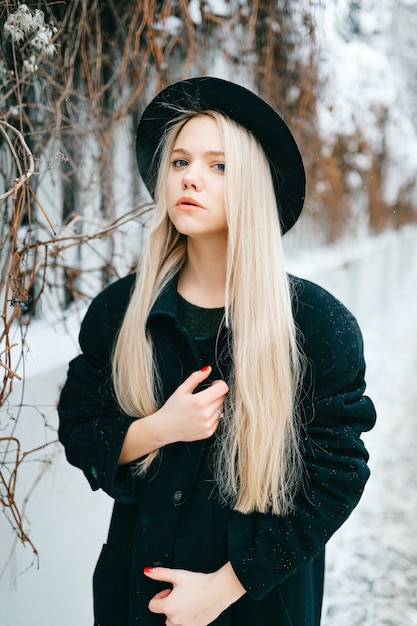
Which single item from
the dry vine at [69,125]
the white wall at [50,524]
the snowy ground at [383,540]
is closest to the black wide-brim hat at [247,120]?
the dry vine at [69,125]

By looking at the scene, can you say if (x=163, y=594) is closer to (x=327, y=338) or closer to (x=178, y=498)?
(x=178, y=498)

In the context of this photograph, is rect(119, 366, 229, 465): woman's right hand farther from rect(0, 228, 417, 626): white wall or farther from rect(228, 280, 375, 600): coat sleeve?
rect(0, 228, 417, 626): white wall

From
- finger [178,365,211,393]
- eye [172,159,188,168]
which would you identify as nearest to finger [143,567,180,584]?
finger [178,365,211,393]

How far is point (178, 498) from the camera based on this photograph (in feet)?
4.08

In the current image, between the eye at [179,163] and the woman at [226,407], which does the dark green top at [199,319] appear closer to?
the woman at [226,407]

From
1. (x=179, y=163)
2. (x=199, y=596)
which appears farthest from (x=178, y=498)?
(x=179, y=163)

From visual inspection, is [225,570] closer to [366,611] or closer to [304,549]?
[304,549]

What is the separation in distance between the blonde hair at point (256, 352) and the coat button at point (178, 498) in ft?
0.28

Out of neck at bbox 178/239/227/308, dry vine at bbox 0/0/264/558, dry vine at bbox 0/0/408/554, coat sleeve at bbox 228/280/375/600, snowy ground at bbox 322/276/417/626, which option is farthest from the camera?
snowy ground at bbox 322/276/417/626

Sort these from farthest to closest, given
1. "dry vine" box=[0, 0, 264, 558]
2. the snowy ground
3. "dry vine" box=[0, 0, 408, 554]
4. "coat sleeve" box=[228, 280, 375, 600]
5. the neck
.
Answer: the snowy ground < "dry vine" box=[0, 0, 264, 558] < "dry vine" box=[0, 0, 408, 554] < the neck < "coat sleeve" box=[228, 280, 375, 600]

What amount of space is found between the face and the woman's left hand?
0.72 meters

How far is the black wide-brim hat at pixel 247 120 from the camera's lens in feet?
3.97

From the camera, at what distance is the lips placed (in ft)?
4.02

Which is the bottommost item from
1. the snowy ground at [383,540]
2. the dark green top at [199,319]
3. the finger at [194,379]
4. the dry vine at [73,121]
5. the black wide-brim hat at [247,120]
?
the snowy ground at [383,540]
